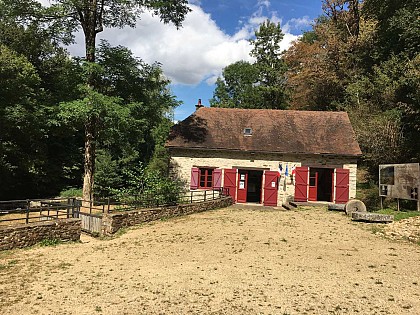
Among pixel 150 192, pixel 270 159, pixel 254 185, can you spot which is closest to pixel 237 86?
pixel 254 185

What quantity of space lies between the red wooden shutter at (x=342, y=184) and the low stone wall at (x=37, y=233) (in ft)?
46.1

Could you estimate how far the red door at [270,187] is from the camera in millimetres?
18797

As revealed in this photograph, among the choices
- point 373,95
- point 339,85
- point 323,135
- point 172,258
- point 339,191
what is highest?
point 339,85

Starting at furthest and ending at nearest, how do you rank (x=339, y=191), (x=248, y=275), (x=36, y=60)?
(x=36, y=60) → (x=339, y=191) → (x=248, y=275)

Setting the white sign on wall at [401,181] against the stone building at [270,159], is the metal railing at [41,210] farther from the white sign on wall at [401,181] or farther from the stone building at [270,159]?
the white sign on wall at [401,181]

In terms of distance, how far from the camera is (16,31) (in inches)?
814

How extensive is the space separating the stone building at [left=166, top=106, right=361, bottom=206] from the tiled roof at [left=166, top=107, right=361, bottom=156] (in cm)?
5

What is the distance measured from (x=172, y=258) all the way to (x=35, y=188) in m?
16.7

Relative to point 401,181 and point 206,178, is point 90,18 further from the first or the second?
point 401,181

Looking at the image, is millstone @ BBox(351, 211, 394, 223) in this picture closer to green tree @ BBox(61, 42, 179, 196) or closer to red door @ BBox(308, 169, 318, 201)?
red door @ BBox(308, 169, 318, 201)

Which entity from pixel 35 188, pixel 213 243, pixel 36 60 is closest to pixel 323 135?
pixel 213 243

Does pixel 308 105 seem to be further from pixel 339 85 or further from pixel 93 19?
pixel 93 19

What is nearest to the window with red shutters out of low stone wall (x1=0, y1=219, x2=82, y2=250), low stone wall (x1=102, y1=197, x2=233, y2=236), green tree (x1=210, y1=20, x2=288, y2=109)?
low stone wall (x1=102, y1=197, x2=233, y2=236)

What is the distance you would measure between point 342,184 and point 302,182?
220 cm
